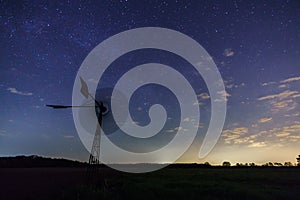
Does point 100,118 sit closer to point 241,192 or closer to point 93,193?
point 93,193

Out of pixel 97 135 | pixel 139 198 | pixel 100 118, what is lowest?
pixel 139 198

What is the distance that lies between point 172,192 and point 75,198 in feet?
41.1

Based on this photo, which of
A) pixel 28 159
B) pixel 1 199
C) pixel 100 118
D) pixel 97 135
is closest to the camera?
pixel 1 199

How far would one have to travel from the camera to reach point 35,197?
2123 centimetres

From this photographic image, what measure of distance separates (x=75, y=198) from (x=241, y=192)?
67.0 ft

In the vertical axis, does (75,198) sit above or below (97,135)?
below

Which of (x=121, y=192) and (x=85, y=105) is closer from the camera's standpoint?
(x=121, y=192)

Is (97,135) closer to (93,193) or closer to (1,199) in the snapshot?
(93,193)

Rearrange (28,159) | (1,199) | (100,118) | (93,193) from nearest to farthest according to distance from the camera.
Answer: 1. (1,199)
2. (93,193)
3. (100,118)
4. (28,159)

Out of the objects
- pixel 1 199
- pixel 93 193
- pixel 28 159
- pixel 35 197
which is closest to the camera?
pixel 1 199

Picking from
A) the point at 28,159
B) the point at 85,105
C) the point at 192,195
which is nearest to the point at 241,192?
the point at 192,195

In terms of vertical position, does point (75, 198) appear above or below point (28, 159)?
below

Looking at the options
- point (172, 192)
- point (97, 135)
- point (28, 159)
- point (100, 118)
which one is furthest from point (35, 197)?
point (28, 159)

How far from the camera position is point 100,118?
30.0 meters
